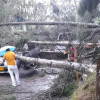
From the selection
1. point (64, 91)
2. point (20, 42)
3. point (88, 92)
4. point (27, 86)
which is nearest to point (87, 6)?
point (88, 92)

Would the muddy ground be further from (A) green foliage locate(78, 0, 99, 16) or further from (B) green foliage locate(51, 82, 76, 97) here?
(A) green foliage locate(78, 0, 99, 16)

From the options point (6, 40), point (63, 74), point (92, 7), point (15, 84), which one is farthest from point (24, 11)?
point (92, 7)

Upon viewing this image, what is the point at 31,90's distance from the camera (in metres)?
7.31

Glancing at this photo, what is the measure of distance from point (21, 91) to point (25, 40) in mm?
3277

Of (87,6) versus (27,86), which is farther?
(27,86)

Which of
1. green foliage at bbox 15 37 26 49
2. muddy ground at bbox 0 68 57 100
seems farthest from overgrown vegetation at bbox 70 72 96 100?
green foliage at bbox 15 37 26 49

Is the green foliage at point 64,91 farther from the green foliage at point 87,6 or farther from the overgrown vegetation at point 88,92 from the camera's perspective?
the overgrown vegetation at point 88,92

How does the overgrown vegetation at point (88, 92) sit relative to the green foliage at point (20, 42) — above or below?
above

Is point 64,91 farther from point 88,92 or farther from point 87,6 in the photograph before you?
point 88,92

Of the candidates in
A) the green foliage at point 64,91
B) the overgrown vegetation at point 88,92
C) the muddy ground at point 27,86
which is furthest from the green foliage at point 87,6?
the muddy ground at point 27,86

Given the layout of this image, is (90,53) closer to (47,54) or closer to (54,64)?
(54,64)

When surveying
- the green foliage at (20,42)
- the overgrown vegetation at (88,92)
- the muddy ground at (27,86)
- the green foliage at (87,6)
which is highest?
the green foliage at (87,6)

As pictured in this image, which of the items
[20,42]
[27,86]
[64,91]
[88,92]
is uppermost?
[88,92]

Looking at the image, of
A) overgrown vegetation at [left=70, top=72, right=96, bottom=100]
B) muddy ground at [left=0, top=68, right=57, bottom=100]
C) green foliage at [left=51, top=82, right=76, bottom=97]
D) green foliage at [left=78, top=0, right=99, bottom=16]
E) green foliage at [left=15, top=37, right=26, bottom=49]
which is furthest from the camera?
green foliage at [left=15, top=37, right=26, bottom=49]
